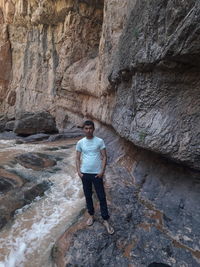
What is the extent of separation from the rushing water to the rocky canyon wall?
2.44m

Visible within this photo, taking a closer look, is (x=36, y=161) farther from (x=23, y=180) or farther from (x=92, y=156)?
(x=92, y=156)

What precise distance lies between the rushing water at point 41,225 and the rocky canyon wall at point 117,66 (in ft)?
8.01

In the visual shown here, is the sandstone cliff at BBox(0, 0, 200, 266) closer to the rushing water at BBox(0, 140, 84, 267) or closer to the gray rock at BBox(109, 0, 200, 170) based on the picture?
the gray rock at BBox(109, 0, 200, 170)

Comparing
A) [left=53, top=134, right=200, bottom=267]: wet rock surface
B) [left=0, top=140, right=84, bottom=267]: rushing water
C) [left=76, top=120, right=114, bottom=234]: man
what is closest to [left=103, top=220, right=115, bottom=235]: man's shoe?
[left=53, top=134, right=200, bottom=267]: wet rock surface

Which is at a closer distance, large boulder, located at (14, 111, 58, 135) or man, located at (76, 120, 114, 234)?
man, located at (76, 120, 114, 234)

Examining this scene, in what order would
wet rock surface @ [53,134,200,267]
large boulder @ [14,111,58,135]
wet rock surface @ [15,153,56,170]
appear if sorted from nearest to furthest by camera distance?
1. wet rock surface @ [53,134,200,267]
2. wet rock surface @ [15,153,56,170]
3. large boulder @ [14,111,58,135]

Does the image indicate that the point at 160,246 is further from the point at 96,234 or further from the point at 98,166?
the point at 98,166

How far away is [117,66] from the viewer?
7.40 m

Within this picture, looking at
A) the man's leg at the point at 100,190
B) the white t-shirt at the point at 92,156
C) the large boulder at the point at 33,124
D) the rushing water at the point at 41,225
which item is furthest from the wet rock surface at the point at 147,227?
the large boulder at the point at 33,124

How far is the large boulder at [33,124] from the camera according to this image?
15.5 meters

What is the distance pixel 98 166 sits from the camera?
11.5 feet

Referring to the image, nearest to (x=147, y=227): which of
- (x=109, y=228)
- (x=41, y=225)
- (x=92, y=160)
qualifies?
(x=109, y=228)

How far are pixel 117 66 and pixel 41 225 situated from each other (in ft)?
19.0

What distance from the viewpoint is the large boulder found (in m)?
15.5
